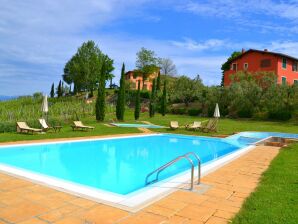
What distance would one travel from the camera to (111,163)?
9.84 meters

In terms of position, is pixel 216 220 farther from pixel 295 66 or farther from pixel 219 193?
pixel 295 66

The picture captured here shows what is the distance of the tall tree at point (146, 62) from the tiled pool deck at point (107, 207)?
4577cm

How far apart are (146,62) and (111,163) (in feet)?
140

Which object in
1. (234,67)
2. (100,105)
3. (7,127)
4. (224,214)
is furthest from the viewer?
(234,67)

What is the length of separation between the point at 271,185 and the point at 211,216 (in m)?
2.37

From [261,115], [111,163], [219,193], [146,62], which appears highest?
[146,62]

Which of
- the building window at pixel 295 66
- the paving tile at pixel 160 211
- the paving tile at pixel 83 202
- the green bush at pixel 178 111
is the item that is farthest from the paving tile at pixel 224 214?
the building window at pixel 295 66

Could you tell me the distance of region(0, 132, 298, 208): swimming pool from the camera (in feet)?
18.2

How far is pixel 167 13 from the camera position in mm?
14188

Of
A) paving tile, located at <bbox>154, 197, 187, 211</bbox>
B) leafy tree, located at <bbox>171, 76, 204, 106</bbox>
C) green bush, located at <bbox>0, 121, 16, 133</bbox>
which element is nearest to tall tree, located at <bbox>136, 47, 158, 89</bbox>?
leafy tree, located at <bbox>171, 76, 204, 106</bbox>

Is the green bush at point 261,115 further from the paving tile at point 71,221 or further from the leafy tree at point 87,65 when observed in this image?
the paving tile at point 71,221

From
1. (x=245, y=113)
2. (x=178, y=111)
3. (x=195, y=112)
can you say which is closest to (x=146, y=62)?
(x=178, y=111)

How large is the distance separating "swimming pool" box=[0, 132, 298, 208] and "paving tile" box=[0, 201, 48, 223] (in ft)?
2.93

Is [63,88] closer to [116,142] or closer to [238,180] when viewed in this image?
[116,142]
